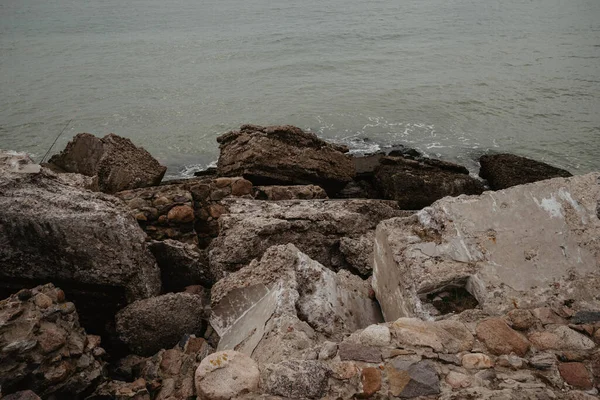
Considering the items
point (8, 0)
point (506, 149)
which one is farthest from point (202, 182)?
point (8, 0)

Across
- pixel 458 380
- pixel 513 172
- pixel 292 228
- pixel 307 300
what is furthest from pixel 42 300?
pixel 513 172

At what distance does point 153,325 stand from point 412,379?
8.08ft

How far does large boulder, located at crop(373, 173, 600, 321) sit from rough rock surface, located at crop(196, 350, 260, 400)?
1266 millimetres

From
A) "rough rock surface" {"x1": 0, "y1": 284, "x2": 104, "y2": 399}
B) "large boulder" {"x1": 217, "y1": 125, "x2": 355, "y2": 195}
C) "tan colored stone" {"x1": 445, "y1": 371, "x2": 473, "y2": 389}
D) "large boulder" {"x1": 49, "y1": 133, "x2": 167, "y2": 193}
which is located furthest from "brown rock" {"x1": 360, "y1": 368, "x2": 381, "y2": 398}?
"large boulder" {"x1": 49, "y1": 133, "x2": 167, "y2": 193}

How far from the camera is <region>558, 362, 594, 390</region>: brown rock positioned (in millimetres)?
2244

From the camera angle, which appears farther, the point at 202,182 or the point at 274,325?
the point at 202,182

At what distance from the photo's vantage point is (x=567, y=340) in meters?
2.52

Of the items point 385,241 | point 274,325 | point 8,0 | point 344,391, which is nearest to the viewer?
point 344,391

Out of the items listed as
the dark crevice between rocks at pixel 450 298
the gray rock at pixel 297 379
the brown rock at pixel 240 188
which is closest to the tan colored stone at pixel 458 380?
the gray rock at pixel 297 379

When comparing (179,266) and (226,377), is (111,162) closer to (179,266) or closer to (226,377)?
(179,266)

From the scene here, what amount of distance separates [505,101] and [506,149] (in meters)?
4.11

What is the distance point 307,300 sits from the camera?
338 cm

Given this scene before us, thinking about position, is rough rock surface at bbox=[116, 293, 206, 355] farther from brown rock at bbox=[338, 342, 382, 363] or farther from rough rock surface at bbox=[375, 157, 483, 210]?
rough rock surface at bbox=[375, 157, 483, 210]

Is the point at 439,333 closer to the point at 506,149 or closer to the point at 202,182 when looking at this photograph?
the point at 202,182
